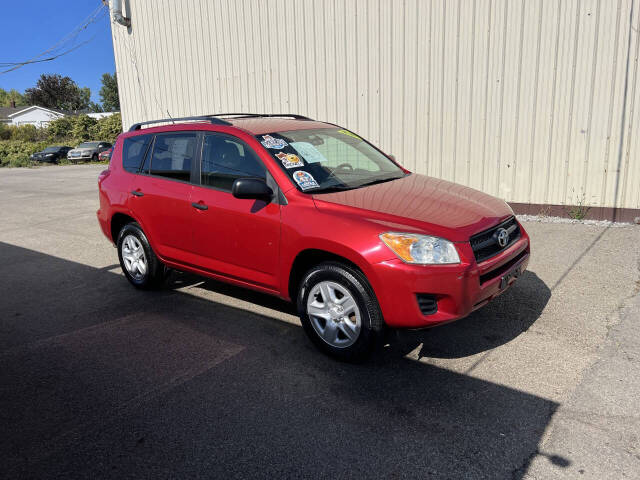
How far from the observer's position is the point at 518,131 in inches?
330

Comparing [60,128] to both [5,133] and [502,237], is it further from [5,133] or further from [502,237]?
[502,237]

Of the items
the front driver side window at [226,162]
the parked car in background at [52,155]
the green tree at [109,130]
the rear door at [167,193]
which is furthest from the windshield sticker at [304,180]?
the green tree at [109,130]

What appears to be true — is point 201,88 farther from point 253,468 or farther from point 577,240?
point 253,468

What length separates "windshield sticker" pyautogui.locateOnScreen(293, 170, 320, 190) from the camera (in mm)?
4164

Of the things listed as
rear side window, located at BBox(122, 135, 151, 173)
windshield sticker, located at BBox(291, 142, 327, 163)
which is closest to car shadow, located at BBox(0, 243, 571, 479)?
windshield sticker, located at BBox(291, 142, 327, 163)

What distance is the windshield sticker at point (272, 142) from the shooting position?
14.6 feet

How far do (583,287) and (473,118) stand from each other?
13.7 feet

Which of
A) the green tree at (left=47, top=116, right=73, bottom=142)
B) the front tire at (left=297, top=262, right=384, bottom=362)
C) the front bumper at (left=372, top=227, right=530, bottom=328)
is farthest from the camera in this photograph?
the green tree at (left=47, top=116, right=73, bottom=142)

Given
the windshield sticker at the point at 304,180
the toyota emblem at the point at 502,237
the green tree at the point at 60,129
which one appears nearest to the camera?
the toyota emblem at the point at 502,237

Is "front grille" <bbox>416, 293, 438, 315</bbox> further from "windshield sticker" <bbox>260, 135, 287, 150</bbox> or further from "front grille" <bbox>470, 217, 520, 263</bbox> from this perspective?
"windshield sticker" <bbox>260, 135, 287, 150</bbox>

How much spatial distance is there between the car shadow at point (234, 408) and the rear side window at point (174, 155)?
4.58 ft

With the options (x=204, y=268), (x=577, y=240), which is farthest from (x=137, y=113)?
(x=577, y=240)

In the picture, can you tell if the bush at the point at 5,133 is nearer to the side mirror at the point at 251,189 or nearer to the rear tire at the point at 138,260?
the rear tire at the point at 138,260

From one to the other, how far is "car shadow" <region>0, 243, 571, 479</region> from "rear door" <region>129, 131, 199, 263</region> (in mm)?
771
